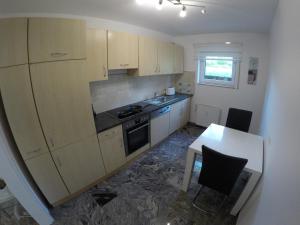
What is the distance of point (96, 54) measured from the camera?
206 centimetres

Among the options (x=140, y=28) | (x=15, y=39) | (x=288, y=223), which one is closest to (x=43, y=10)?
(x=15, y=39)

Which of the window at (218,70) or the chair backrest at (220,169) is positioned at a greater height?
the window at (218,70)

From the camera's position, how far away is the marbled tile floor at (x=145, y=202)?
1.80m

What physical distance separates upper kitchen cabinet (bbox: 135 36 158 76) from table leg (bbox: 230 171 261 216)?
223cm

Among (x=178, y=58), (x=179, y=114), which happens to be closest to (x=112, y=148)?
(x=179, y=114)

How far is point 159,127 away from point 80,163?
64.7 inches

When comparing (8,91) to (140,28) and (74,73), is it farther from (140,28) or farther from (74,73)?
(140,28)

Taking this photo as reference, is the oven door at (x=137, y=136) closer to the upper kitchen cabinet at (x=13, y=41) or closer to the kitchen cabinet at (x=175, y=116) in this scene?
the kitchen cabinet at (x=175, y=116)

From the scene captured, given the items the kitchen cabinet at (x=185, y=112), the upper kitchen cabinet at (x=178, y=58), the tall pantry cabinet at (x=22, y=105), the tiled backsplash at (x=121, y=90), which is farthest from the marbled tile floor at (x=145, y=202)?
the upper kitchen cabinet at (x=178, y=58)

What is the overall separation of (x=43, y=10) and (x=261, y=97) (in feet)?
→ 13.0

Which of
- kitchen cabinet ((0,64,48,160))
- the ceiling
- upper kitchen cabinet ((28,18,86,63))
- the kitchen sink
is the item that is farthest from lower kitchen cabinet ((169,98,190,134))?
kitchen cabinet ((0,64,48,160))

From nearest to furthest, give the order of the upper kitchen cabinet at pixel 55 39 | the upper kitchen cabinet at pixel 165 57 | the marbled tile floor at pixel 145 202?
1. the upper kitchen cabinet at pixel 55 39
2. the marbled tile floor at pixel 145 202
3. the upper kitchen cabinet at pixel 165 57

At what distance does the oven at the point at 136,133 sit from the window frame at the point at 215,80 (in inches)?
79.3

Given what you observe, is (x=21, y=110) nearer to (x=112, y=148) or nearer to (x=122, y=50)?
(x=112, y=148)
